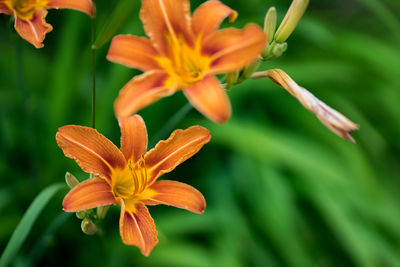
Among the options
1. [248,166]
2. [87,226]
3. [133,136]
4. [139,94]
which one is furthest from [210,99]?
[248,166]

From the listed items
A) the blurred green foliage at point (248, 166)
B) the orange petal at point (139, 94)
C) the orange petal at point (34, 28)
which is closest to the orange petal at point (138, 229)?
the orange petal at point (139, 94)

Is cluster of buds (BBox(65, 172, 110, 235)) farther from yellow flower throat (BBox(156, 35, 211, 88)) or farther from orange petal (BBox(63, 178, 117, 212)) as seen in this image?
yellow flower throat (BBox(156, 35, 211, 88))

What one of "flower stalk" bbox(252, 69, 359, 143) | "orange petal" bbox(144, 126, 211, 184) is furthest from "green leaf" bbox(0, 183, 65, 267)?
"flower stalk" bbox(252, 69, 359, 143)

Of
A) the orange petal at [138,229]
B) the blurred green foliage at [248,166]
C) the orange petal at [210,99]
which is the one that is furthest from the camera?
the blurred green foliage at [248,166]

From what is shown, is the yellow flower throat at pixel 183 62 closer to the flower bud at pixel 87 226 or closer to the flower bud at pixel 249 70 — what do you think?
the flower bud at pixel 249 70

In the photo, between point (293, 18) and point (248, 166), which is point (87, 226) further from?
point (248, 166)

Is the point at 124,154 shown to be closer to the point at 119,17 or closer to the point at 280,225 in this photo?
the point at 119,17

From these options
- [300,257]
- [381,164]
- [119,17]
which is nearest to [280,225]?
[300,257]
